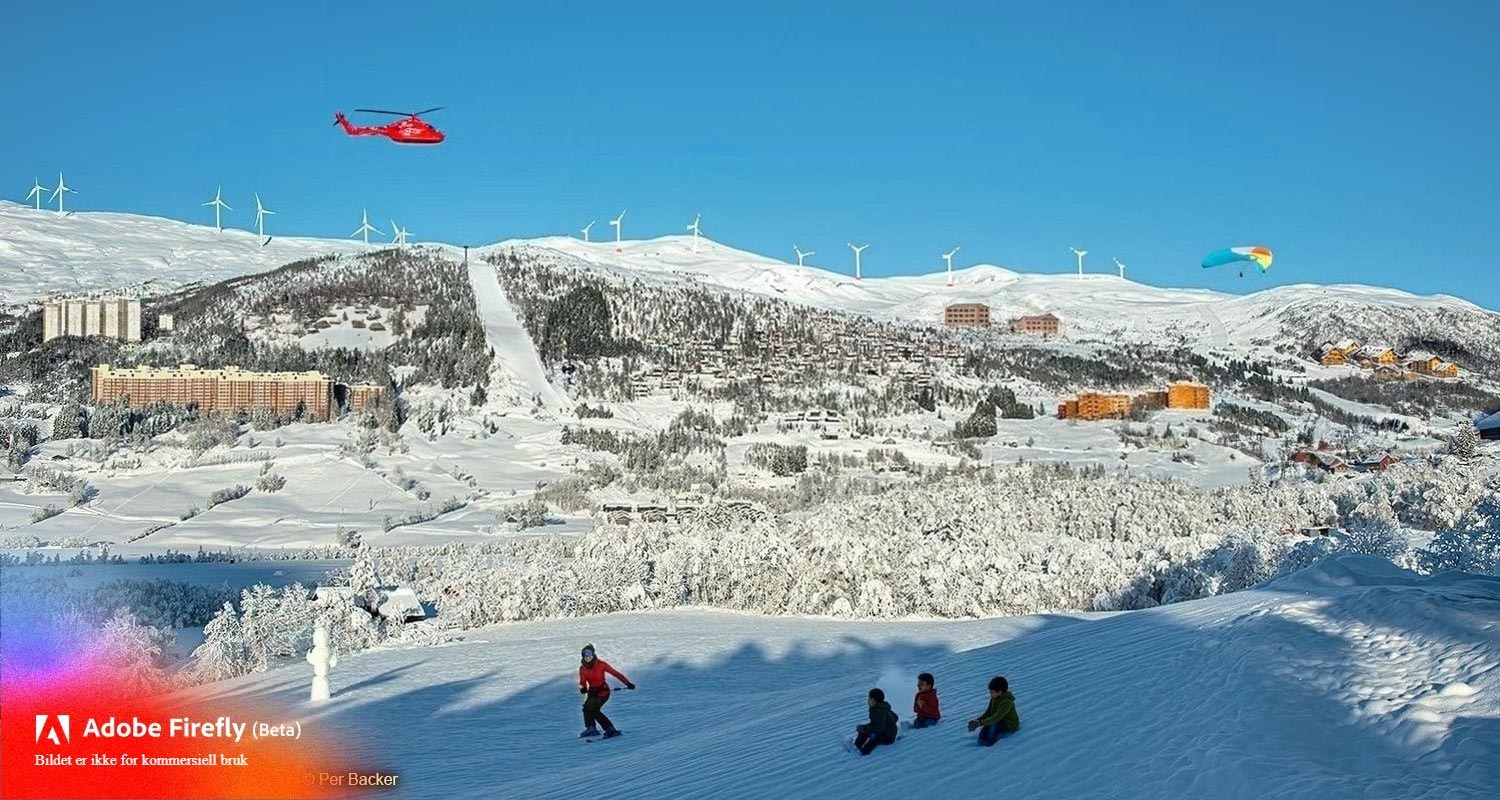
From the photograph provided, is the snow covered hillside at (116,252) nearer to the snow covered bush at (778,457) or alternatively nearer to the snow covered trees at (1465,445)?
the snow covered bush at (778,457)

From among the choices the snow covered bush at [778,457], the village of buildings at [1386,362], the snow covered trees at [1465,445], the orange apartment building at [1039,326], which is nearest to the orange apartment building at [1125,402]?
the snow covered trees at [1465,445]

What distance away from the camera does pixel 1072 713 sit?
10883 millimetres

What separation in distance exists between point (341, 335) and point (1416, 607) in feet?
291

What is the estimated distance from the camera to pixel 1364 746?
877 centimetres

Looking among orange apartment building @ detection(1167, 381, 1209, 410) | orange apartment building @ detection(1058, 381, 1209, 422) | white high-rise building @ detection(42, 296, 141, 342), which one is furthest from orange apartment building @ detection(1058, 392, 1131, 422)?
white high-rise building @ detection(42, 296, 141, 342)

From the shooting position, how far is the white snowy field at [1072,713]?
8617mm

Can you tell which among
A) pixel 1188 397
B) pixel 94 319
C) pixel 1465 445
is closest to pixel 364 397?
pixel 94 319

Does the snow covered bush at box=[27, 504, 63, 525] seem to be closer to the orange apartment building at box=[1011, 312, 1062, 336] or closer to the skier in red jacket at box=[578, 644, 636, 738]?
the skier in red jacket at box=[578, 644, 636, 738]

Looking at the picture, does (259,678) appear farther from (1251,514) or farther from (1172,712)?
(1251,514)

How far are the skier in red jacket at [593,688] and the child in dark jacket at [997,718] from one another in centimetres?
433

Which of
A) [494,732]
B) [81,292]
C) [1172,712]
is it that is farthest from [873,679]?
[81,292]

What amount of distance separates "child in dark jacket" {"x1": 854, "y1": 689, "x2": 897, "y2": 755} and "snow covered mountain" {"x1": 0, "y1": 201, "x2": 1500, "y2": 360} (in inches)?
4602

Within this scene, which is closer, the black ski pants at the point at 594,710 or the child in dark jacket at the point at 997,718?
the child in dark jacket at the point at 997,718

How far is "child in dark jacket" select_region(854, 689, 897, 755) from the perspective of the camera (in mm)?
10695
